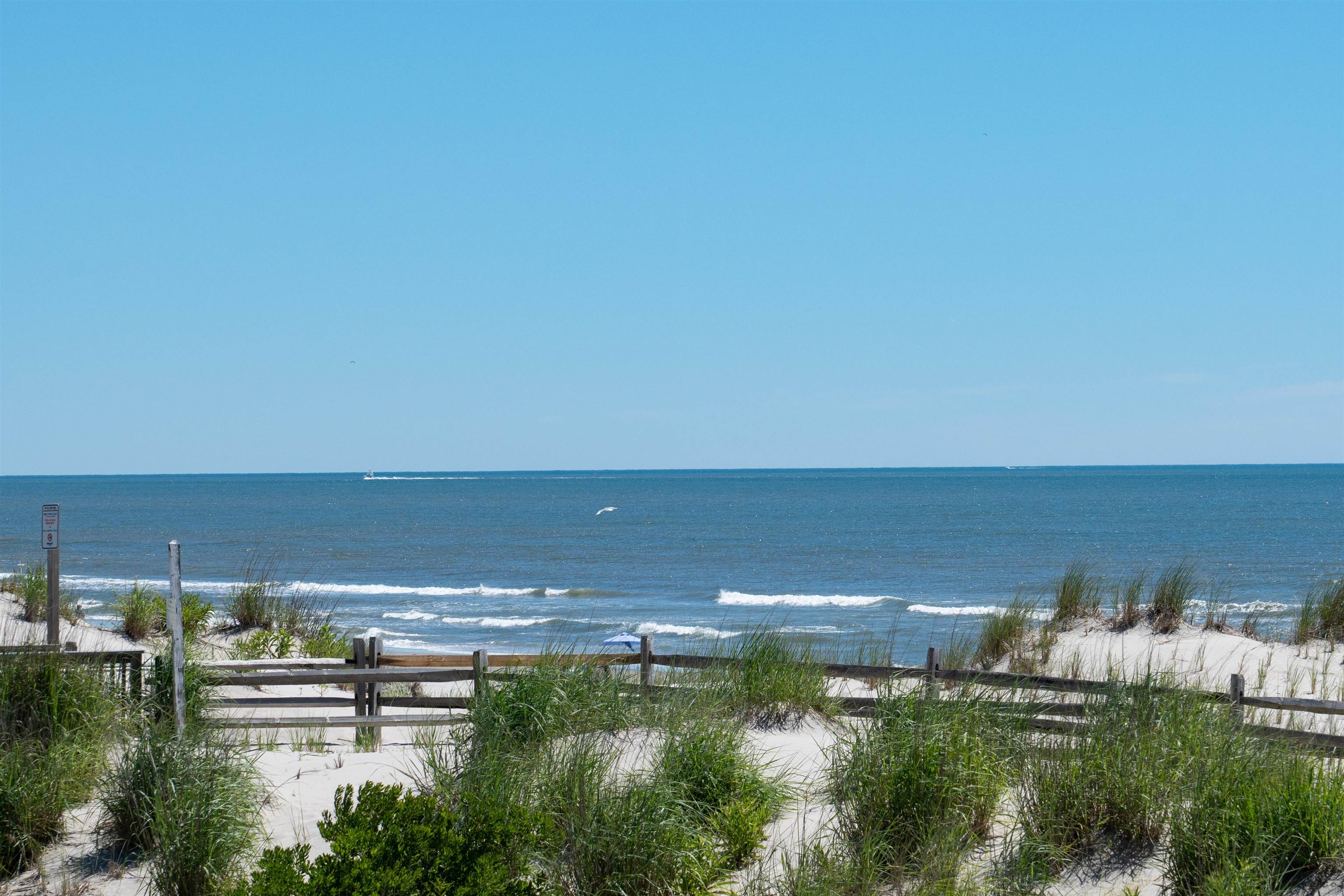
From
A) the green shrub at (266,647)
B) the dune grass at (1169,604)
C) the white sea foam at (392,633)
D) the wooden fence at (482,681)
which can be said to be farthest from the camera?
the white sea foam at (392,633)

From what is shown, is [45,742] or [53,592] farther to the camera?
[53,592]

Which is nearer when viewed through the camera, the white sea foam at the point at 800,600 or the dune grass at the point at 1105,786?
the dune grass at the point at 1105,786

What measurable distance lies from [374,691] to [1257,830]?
7.38 m

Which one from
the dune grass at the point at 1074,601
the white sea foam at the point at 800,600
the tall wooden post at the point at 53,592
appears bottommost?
the white sea foam at the point at 800,600

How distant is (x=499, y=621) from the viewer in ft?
89.3

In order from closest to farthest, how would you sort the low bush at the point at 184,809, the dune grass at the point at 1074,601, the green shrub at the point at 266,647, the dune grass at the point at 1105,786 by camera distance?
the low bush at the point at 184,809, the dune grass at the point at 1105,786, the green shrub at the point at 266,647, the dune grass at the point at 1074,601

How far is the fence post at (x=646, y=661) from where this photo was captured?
9.62 m

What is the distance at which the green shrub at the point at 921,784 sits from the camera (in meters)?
6.12

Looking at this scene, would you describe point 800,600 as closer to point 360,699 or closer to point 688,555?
point 688,555

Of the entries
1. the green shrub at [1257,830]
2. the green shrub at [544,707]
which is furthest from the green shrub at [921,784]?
A: the green shrub at [544,707]

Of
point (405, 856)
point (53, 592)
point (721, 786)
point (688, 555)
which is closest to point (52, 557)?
point (53, 592)

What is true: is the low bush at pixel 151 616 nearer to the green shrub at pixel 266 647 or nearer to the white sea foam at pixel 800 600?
the green shrub at pixel 266 647

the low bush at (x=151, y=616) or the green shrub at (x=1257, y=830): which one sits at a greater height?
the green shrub at (x=1257, y=830)

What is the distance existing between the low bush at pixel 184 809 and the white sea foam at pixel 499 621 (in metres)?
19.2
